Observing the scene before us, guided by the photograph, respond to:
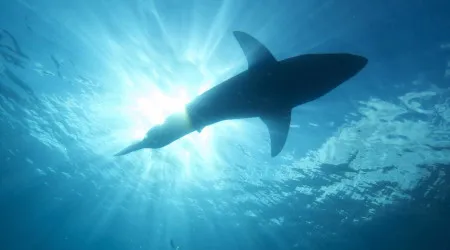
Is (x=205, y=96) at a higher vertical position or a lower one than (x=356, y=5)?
lower

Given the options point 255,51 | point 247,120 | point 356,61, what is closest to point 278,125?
point 255,51

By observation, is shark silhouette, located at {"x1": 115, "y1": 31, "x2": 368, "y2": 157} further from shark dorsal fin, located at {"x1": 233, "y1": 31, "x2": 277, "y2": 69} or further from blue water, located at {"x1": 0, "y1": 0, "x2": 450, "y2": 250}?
blue water, located at {"x1": 0, "y1": 0, "x2": 450, "y2": 250}

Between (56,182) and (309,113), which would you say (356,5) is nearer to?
(309,113)

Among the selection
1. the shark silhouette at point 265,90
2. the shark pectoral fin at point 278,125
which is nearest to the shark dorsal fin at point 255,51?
the shark silhouette at point 265,90

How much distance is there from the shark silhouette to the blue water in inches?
83.1

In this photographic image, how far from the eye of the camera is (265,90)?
3.94 metres

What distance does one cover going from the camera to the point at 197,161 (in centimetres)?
1797

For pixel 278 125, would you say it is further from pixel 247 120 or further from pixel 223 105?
pixel 247 120

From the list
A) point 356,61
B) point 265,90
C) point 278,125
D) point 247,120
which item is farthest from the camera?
point 247,120

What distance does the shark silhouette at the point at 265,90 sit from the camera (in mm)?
3506

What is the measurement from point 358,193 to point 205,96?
15.4 metres

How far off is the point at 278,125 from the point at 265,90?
2.36 feet

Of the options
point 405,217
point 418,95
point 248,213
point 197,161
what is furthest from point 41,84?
point 405,217

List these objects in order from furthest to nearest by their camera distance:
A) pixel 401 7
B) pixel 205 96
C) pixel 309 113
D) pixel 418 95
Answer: pixel 309 113 < pixel 418 95 < pixel 401 7 < pixel 205 96
